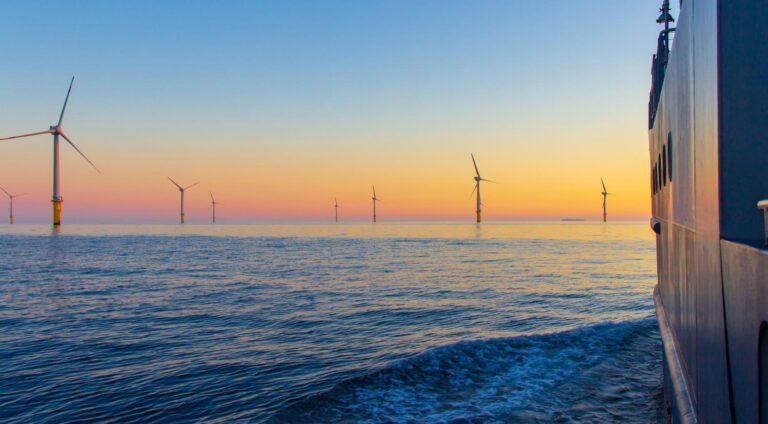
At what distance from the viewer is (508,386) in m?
10.8

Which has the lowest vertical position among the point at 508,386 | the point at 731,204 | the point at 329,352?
the point at 508,386

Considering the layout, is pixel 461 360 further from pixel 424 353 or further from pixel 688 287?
pixel 688 287

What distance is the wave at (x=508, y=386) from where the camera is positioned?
9.10m

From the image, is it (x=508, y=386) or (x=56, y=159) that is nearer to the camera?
(x=508, y=386)

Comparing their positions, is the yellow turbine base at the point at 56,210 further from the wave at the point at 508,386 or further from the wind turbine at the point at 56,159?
the wave at the point at 508,386

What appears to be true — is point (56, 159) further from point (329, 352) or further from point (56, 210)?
point (329, 352)

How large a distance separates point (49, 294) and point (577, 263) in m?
Result: 35.7

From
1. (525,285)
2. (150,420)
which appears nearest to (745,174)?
(150,420)

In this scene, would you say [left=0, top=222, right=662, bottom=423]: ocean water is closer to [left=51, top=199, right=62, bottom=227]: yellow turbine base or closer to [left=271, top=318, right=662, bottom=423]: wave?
[left=271, top=318, right=662, bottom=423]: wave

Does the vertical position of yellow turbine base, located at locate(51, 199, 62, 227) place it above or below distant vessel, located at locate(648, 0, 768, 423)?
above

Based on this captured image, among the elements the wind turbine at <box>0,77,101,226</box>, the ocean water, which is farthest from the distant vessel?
the wind turbine at <box>0,77,101,226</box>

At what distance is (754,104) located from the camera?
9.84ft

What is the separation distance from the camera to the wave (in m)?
9.10

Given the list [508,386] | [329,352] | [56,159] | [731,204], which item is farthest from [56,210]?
[731,204]
